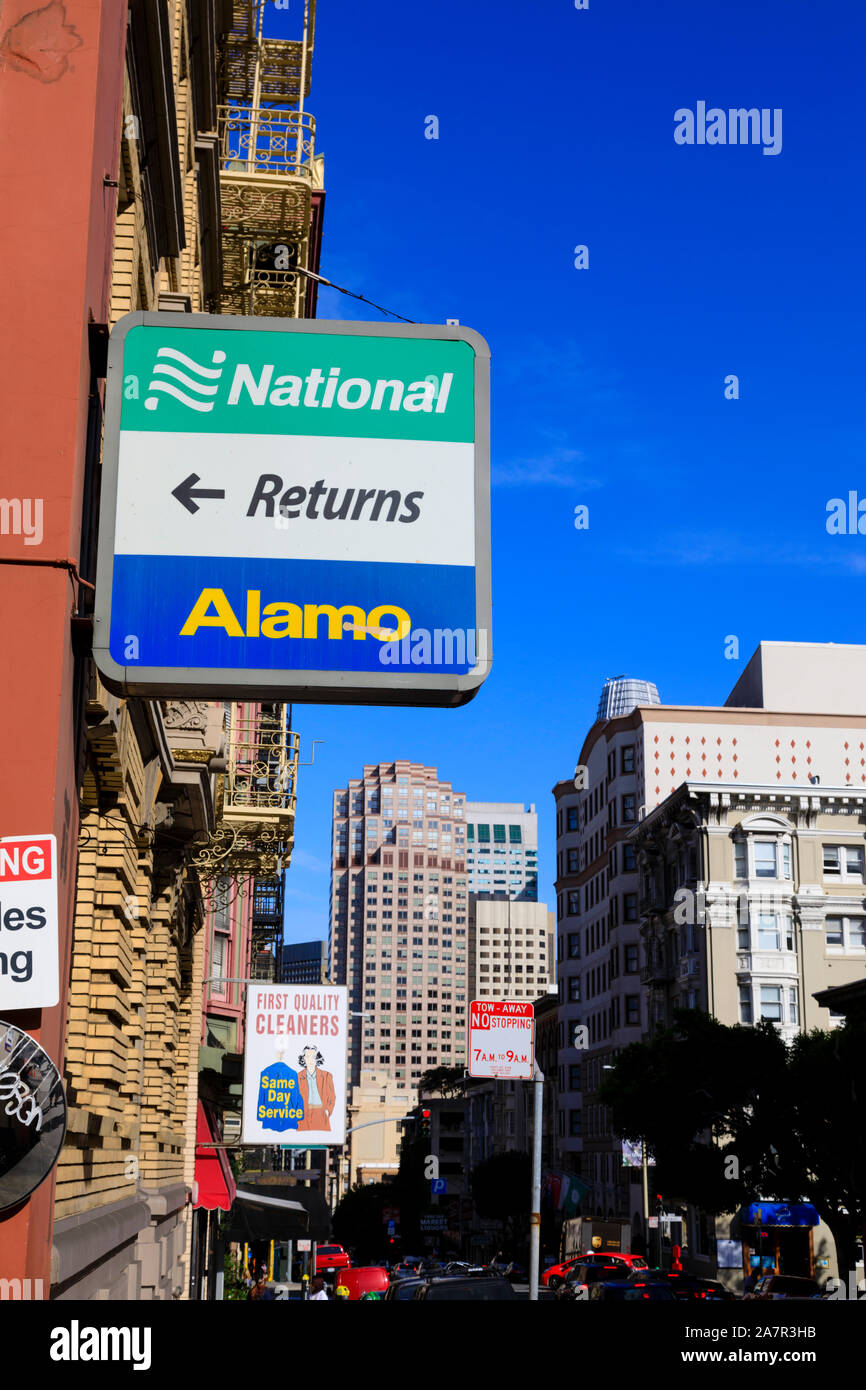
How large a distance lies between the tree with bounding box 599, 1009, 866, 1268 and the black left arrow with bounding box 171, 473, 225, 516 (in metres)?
45.7

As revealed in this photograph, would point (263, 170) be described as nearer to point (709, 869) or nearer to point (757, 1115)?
point (757, 1115)

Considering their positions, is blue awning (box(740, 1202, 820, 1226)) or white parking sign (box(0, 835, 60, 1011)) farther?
blue awning (box(740, 1202, 820, 1226))

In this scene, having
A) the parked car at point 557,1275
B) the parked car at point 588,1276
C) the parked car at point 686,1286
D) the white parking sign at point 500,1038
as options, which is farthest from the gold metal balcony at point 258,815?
the parked car at point 557,1275

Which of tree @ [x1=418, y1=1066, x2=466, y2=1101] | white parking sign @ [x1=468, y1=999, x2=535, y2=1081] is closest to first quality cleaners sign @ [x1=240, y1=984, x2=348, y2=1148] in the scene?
white parking sign @ [x1=468, y1=999, x2=535, y2=1081]

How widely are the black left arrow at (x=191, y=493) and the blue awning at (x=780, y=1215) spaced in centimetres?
6454

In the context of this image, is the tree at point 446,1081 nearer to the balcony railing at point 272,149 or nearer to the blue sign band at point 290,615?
the balcony railing at point 272,149

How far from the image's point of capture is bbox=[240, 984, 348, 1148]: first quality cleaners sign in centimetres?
2220

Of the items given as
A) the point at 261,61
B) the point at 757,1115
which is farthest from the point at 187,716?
the point at 757,1115

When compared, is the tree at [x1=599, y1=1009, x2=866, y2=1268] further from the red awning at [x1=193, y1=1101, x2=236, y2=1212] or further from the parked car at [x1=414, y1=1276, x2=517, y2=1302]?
the parked car at [x1=414, y1=1276, x2=517, y2=1302]

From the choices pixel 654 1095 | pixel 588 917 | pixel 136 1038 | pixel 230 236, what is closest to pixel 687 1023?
pixel 654 1095

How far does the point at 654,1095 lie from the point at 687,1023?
9.58 ft

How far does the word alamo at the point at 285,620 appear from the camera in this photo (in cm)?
657

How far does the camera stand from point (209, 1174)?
35.6 metres
